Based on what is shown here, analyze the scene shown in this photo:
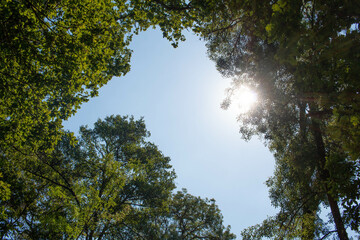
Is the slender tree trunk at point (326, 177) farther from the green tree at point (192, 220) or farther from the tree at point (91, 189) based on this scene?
the green tree at point (192, 220)

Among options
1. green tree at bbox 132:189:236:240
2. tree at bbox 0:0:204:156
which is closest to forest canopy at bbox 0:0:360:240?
tree at bbox 0:0:204:156

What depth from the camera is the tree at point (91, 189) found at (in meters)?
8.65

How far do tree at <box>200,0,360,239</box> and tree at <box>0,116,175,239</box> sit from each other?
24.2 ft

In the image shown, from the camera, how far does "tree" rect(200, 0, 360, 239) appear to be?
3.76 m

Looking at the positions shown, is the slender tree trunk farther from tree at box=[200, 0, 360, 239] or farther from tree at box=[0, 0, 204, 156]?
tree at box=[0, 0, 204, 156]

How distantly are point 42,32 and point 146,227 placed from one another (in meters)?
15.2

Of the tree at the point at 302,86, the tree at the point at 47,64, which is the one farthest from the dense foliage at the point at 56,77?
the tree at the point at 302,86

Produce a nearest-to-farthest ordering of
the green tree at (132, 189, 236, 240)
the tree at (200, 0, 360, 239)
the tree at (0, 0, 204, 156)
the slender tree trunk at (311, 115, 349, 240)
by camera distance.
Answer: the tree at (200, 0, 360, 239)
the tree at (0, 0, 204, 156)
the slender tree trunk at (311, 115, 349, 240)
the green tree at (132, 189, 236, 240)

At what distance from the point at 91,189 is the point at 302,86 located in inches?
337

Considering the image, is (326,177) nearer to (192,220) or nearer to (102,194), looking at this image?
(102,194)

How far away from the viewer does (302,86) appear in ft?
14.9

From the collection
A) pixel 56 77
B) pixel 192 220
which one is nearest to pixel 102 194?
pixel 56 77

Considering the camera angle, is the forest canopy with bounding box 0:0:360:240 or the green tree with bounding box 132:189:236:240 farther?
the green tree with bounding box 132:189:236:240

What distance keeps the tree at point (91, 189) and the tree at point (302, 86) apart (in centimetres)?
739
